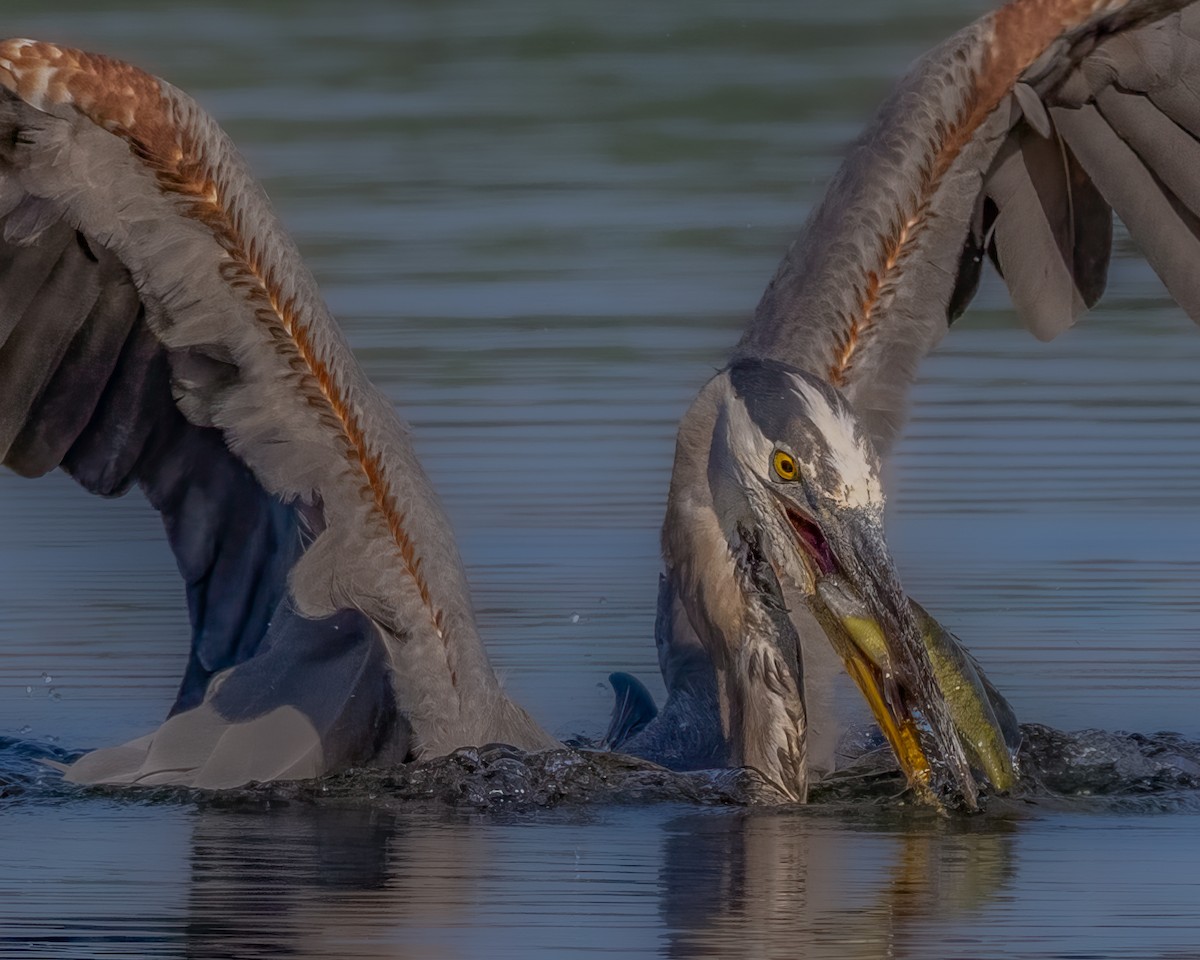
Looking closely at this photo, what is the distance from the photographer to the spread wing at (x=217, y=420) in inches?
294

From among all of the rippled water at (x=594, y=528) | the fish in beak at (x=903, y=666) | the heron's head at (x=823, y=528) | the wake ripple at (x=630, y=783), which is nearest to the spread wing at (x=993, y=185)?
the rippled water at (x=594, y=528)

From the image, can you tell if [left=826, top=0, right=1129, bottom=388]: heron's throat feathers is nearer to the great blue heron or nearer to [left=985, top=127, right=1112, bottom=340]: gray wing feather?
the great blue heron

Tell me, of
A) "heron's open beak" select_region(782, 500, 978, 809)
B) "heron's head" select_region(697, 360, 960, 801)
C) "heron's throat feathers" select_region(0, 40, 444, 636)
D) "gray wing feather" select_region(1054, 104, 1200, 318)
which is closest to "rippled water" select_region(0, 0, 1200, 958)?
"heron's open beak" select_region(782, 500, 978, 809)

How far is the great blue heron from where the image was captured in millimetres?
7512

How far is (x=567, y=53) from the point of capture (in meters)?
19.9

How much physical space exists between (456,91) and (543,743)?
34.5 feet

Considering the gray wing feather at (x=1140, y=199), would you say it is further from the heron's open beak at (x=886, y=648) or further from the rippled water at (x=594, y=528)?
the heron's open beak at (x=886, y=648)

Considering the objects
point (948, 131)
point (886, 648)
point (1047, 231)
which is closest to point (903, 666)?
point (886, 648)

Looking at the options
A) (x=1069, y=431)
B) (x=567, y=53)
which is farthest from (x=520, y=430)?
(x=567, y=53)

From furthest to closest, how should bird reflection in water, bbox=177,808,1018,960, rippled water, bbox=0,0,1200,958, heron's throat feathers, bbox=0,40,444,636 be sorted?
heron's throat feathers, bbox=0,40,444,636 → rippled water, bbox=0,0,1200,958 → bird reflection in water, bbox=177,808,1018,960

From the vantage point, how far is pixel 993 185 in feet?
30.2

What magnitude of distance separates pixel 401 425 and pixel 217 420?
2.03 feet

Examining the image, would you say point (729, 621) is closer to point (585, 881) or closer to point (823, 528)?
point (823, 528)

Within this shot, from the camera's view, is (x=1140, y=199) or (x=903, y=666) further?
(x=1140, y=199)
